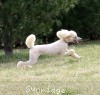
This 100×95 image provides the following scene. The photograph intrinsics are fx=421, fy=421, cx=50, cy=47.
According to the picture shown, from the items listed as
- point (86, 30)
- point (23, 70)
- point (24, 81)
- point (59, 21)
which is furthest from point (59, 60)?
point (86, 30)

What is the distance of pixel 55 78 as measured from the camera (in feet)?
26.4

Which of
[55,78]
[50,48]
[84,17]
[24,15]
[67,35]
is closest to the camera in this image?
[55,78]

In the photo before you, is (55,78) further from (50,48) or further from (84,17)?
(84,17)

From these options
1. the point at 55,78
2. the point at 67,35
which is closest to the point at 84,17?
the point at 67,35

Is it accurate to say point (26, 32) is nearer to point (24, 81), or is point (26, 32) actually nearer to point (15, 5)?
point (15, 5)

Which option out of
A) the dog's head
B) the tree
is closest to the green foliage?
the tree

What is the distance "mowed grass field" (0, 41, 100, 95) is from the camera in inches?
273

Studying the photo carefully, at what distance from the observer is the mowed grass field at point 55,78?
22.7 feet

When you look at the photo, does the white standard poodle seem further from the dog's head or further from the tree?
the tree

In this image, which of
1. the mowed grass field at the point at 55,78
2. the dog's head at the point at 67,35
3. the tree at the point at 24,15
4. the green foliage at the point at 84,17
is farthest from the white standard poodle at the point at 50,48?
the green foliage at the point at 84,17

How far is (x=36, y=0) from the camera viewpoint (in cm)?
1361

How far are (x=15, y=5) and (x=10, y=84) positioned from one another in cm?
635

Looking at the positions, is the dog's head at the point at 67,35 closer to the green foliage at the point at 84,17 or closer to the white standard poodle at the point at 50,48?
the white standard poodle at the point at 50,48

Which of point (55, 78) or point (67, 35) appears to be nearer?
point (55, 78)
